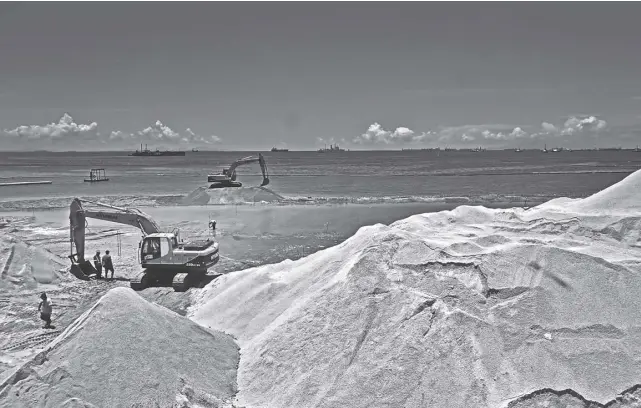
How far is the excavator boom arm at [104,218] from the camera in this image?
14844 millimetres

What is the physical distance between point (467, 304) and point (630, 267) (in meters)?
2.89

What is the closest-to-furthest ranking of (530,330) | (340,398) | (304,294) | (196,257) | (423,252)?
(340,398), (530,330), (423,252), (304,294), (196,257)

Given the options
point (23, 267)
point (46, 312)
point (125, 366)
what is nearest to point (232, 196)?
point (23, 267)

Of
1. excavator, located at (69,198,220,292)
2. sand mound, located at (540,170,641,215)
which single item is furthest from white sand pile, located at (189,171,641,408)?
excavator, located at (69,198,220,292)

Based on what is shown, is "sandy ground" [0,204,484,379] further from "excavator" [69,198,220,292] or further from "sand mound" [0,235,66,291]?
"excavator" [69,198,220,292]

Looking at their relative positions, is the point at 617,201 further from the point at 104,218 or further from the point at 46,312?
the point at 104,218

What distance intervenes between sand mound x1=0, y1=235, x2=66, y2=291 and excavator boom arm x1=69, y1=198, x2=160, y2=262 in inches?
40.1

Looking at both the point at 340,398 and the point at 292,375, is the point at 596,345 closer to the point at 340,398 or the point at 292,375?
the point at 340,398

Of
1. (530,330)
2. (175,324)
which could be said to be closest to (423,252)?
(530,330)

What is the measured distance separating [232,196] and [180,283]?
18052mm

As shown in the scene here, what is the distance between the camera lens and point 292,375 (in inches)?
299

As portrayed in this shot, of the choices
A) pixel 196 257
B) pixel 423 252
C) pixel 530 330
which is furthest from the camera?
pixel 196 257

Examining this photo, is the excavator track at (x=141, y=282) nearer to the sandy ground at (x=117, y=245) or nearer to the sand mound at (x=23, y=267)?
the sandy ground at (x=117, y=245)

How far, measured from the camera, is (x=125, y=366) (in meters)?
7.22
